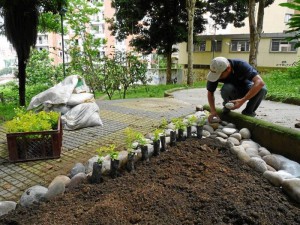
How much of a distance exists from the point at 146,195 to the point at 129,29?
42.1 feet

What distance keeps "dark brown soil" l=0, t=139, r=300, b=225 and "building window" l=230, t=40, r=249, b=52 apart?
20.3 meters

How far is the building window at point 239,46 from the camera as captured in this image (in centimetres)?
2047

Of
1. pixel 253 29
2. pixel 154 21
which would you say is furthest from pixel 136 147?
pixel 154 21

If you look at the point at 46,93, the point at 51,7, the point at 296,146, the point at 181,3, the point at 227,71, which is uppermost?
the point at 181,3

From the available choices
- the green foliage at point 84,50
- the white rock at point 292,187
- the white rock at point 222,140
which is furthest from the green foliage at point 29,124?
the green foliage at point 84,50

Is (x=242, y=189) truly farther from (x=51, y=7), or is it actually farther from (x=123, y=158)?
(x=51, y=7)

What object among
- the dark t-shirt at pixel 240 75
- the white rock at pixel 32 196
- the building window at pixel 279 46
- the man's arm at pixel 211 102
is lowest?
the white rock at pixel 32 196

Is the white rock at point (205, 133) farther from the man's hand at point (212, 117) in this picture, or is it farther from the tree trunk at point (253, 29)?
the tree trunk at point (253, 29)

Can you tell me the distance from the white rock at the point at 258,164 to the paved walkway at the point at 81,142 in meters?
1.57

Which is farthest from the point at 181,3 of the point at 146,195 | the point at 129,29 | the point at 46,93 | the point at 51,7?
the point at 146,195

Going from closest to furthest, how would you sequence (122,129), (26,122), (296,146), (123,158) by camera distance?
(123,158) → (296,146) → (26,122) → (122,129)

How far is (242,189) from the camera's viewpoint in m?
1.92

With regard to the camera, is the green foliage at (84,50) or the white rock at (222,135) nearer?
the white rock at (222,135)

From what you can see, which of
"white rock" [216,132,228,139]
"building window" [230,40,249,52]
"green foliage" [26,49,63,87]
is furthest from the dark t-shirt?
"building window" [230,40,249,52]
